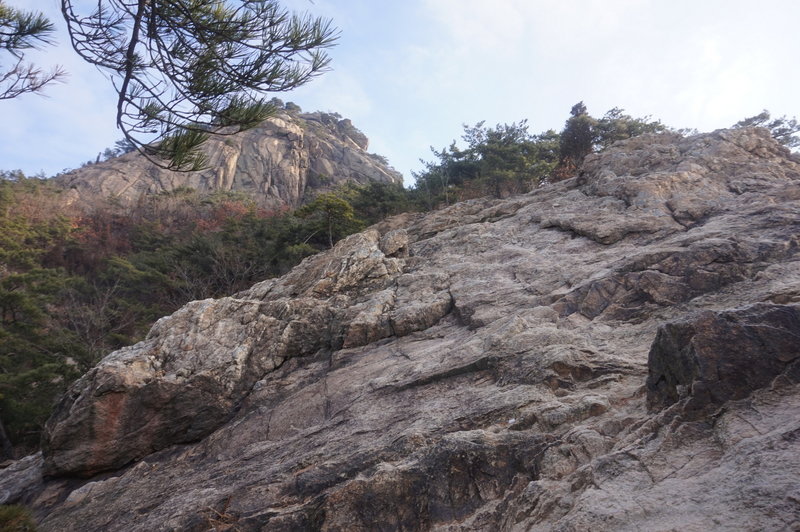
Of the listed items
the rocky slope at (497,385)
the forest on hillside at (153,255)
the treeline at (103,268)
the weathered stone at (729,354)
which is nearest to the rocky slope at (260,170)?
the treeline at (103,268)

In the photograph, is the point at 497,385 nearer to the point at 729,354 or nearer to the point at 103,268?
the point at 729,354

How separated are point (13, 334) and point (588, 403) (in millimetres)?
13524

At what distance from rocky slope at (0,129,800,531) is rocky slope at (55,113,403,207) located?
1151 inches

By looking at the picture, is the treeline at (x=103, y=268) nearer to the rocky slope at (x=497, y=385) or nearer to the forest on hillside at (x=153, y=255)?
the forest on hillside at (x=153, y=255)

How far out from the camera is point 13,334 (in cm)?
1102

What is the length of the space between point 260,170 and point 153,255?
24.1 meters

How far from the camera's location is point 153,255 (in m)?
18.7

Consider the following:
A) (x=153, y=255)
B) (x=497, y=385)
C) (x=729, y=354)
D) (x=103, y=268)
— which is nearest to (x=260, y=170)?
(x=103, y=268)

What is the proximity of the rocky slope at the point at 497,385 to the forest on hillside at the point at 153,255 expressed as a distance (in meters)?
5.29

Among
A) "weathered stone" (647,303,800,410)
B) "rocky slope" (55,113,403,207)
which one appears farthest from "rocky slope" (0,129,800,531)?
"rocky slope" (55,113,403,207)

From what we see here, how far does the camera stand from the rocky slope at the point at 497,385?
94.3 inches

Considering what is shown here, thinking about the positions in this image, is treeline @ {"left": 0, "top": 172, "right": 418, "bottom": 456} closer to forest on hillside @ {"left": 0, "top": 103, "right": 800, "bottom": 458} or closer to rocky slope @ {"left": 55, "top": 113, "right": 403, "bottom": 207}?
forest on hillside @ {"left": 0, "top": 103, "right": 800, "bottom": 458}

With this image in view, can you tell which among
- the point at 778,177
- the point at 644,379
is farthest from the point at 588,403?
the point at 778,177

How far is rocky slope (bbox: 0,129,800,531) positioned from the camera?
2.40 m
